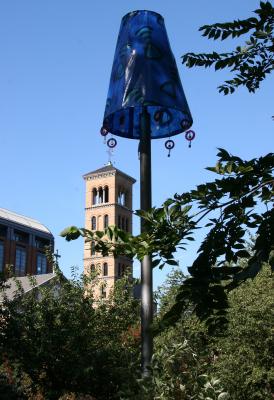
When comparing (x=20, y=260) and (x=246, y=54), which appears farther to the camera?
(x=20, y=260)

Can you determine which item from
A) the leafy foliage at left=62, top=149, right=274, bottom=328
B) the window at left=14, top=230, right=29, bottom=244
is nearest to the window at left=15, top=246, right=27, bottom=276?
the window at left=14, top=230, right=29, bottom=244

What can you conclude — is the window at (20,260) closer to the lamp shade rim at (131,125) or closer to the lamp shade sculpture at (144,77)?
the lamp shade rim at (131,125)

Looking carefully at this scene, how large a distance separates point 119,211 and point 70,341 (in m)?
80.8

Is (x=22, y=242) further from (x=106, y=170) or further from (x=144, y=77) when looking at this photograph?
(x=144, y=77)

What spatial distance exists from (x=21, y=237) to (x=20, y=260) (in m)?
4.49

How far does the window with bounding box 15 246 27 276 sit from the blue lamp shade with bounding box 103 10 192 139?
9675 centimetres

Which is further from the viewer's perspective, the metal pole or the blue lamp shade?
the blue lamp shade

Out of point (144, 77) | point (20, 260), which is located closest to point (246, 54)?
point (144, 77)

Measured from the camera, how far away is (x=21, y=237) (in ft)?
338

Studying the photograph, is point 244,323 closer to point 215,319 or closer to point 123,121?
point 123,121

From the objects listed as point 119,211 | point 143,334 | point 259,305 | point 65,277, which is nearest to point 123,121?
point 143,334

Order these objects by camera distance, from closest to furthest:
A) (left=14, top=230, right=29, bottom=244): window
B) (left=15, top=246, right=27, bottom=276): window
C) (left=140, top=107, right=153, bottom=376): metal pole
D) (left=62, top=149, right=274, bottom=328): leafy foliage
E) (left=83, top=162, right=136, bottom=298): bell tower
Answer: (left=62, top=149, right=274, bottom=328): leafy foliage < (left=140, top=107, right=153, bottom=376): metal pole < (left=83, top=162, right=136, bottom=298): bell tower < (left=15, top=246, right=27, bottom=276): window < (left=14, top=230, right=29, bottom=244): window

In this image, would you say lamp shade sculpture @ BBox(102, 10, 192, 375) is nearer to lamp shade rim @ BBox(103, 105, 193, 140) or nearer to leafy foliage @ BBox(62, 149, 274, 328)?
lamp shade rim @ BBox(103, 105, 193, 140)

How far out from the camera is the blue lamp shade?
6.57m
